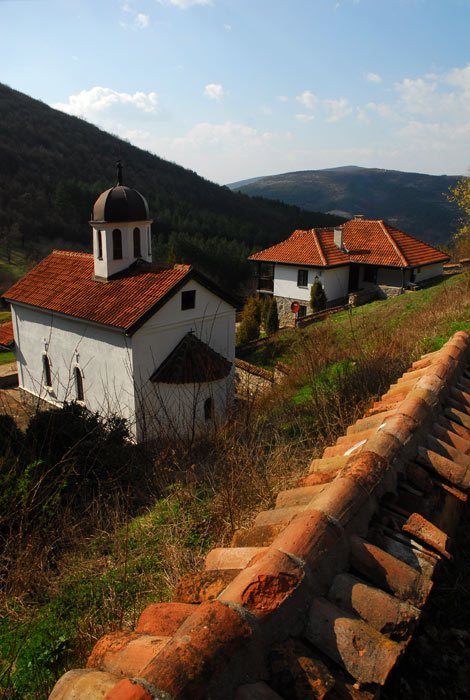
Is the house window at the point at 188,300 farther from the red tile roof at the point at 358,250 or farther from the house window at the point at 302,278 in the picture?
the house window at the point at 302,278

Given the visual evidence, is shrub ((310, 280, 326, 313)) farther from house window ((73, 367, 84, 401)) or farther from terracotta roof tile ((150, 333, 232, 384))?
house window ((73, 367, 84, 401))

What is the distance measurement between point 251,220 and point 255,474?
231 ft

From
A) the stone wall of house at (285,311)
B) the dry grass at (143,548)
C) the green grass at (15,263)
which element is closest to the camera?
the dry grass at (143,548)

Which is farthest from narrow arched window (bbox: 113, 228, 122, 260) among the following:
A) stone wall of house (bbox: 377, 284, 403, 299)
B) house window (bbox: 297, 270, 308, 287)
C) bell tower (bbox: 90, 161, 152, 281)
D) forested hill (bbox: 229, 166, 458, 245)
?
forested hill (bbox: 229, 166, 458, 245)

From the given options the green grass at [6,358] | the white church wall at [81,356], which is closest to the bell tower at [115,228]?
the white church wall at [81,356]

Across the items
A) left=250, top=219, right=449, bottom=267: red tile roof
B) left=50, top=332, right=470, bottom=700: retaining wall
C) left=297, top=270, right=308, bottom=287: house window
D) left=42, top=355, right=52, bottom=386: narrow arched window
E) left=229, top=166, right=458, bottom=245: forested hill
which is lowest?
left=42, top=355, right=52, bottom=386: narrow arched window

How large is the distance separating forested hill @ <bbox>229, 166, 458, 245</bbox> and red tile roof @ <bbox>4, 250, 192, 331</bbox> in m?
97.8

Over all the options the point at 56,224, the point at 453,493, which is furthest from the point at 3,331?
A: the point at 56,224

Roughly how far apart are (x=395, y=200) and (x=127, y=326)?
170m

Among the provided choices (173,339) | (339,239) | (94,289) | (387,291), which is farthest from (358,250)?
(94,289)

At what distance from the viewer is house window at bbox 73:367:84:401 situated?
→ 16484mm

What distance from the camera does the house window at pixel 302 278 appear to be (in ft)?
100

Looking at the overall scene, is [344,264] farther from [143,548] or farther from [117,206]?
[143,548]

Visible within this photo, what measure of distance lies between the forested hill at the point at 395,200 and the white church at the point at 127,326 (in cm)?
9763
